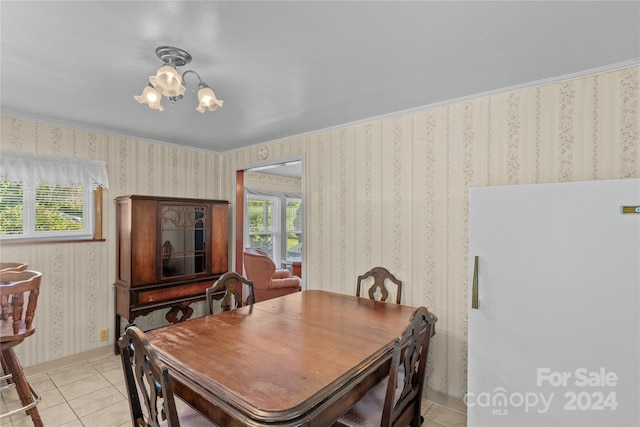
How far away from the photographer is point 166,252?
3.29 metres

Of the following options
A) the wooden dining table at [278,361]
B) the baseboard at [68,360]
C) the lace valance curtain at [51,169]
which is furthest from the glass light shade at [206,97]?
the baseboard at [68,360]

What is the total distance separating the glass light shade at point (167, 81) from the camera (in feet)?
4.86

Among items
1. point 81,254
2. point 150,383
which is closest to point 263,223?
point 81,254

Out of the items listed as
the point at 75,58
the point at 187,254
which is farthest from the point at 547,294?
the point at 187,254

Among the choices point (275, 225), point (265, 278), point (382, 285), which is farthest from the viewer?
point (275, 225)

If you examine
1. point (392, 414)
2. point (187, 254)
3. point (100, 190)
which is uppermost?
point (100, 190)

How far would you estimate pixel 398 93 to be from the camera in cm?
224

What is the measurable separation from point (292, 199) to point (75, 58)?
5.23 meters

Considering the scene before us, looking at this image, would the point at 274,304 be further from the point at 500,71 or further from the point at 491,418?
the point at 500,71

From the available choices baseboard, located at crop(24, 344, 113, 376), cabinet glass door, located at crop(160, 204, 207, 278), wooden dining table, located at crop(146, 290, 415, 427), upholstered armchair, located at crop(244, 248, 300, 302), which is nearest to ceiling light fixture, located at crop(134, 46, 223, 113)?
wooden dining table, located at crop(146, 290, 415, 427)

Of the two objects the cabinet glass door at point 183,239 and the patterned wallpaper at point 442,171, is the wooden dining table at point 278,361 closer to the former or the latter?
the patterned wallpaper at point 442,171

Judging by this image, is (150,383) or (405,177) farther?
(405,177)

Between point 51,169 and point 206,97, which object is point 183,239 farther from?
point 206,97

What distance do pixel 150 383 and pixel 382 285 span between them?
5.98 feet
